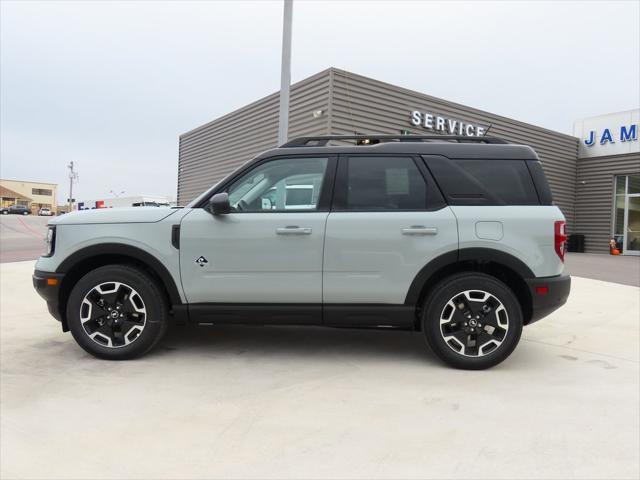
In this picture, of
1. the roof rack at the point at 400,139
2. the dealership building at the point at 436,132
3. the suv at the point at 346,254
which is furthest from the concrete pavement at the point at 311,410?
the dealership building at the point at 436,132

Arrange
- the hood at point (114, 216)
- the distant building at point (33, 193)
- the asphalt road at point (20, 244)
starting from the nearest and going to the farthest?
the hood at point (114, 216)
the asphalt road at point (20, 244)
the distant building at point (33, 193)

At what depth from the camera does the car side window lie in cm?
390

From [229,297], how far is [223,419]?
1181 millimetres

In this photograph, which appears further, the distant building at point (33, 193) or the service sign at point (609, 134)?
the distant building at point (33, 193)

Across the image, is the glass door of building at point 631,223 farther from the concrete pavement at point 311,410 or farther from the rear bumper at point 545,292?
the rear bumper at point 545,292

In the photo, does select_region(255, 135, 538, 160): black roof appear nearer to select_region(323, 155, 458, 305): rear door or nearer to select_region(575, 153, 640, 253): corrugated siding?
select_region(323, 155, 458, 305): rear door

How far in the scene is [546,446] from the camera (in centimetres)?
257

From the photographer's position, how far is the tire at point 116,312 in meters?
3.81

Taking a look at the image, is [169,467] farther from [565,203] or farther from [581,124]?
[581,124]

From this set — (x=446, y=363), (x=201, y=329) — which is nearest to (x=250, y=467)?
(x=446, y=363)

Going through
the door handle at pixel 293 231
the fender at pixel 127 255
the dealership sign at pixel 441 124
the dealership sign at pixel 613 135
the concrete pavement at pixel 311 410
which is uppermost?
the dealership sign at pixel 613 135

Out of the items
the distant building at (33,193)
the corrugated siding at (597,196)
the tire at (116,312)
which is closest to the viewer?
the tire at (116,312)

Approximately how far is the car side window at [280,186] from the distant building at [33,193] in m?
94.4

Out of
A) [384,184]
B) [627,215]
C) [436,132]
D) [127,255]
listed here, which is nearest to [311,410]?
[384,184]
